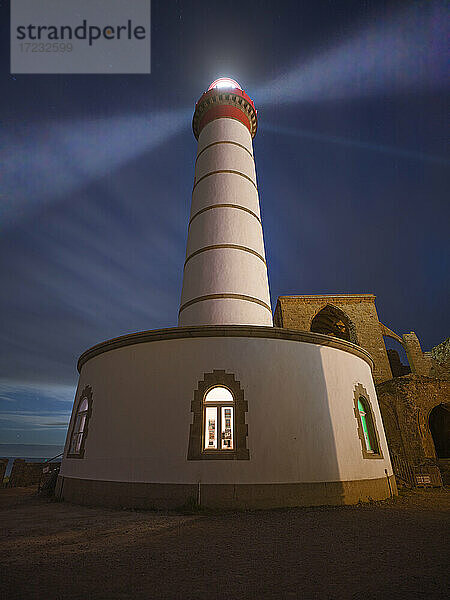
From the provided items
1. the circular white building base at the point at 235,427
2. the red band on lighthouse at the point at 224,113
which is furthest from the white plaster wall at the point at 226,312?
the red band on lighthouse at the point at 224,113

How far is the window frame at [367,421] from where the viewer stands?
9586 mm

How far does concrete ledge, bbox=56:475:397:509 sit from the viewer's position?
7477 millimetres

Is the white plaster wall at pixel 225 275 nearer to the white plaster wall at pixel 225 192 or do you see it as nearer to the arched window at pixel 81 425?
the white plaster wall at pixel 225 192

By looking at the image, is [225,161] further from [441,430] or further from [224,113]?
[441,430]

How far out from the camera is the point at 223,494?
7500 mm

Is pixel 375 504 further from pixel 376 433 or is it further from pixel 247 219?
pixel 247 219

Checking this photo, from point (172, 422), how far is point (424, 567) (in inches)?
221

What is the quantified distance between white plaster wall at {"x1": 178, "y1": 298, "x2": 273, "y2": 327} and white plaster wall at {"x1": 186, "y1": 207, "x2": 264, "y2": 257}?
2438 millimetres

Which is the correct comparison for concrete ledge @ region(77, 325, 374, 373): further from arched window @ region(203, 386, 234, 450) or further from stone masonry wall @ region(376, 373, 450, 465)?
stone masonry wall @ region(376, 373, 450, 465)

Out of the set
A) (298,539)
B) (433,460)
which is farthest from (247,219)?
(433,460)

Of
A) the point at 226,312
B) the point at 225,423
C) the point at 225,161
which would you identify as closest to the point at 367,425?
the point at 225,423

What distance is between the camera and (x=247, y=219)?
1366cm

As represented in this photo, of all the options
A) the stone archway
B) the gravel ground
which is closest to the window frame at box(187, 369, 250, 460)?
the gravel ground

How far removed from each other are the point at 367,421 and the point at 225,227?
8357 mm
